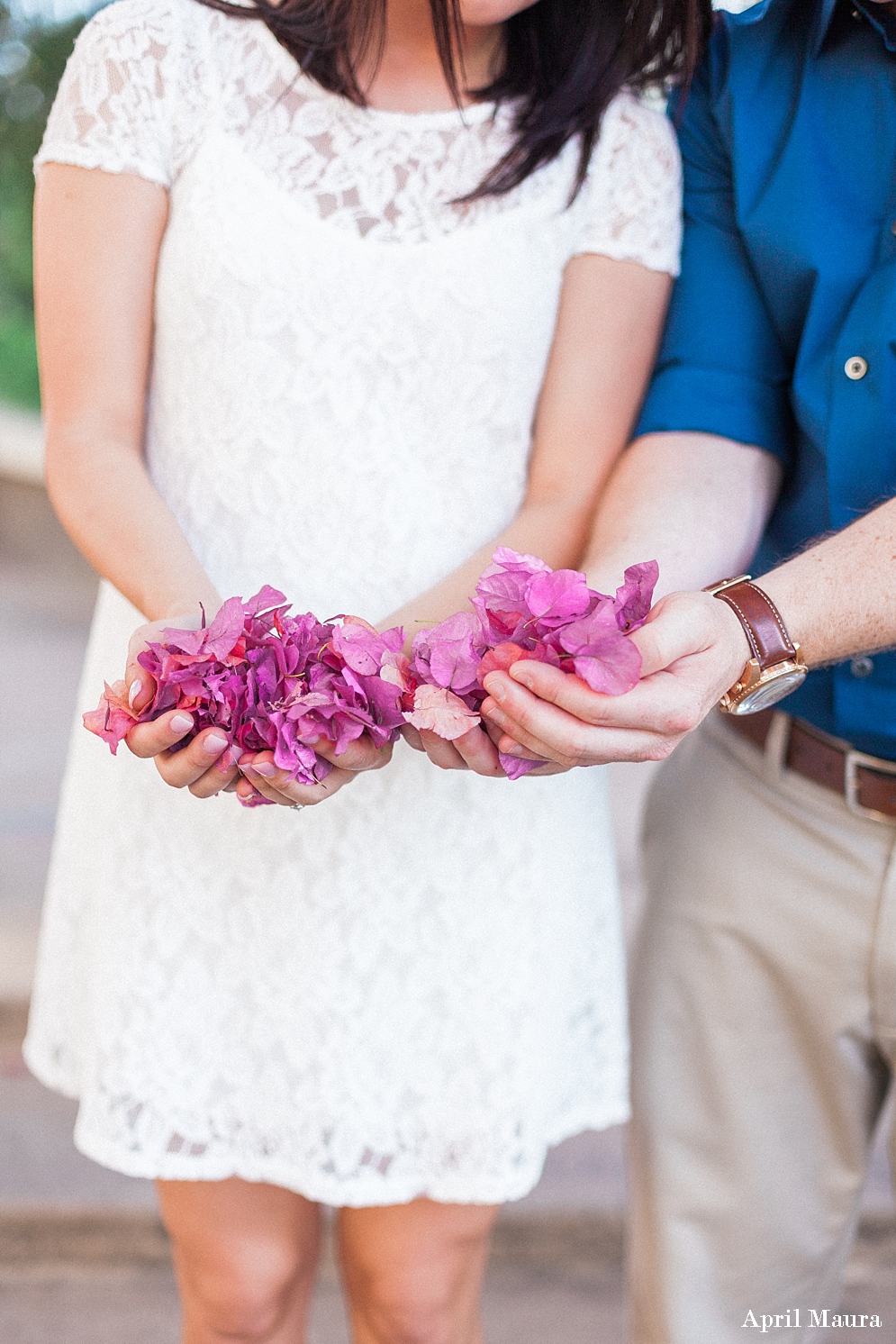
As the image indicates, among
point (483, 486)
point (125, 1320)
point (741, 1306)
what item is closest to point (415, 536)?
point (483, 486)

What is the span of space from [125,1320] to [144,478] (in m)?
1.61

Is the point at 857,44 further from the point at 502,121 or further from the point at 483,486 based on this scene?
the point at 483,486

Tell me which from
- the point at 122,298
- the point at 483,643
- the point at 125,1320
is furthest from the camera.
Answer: the point at 125,1320

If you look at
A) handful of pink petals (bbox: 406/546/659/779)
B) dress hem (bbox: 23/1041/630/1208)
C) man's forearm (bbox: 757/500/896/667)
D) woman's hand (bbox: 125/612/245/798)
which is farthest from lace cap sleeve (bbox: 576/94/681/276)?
dress hem (bbox: 23/1041/630/1208)

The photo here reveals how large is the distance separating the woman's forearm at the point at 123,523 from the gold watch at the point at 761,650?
0.46 meters

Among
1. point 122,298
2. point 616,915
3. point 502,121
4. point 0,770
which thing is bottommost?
point 0,770

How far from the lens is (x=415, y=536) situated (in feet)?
4.04

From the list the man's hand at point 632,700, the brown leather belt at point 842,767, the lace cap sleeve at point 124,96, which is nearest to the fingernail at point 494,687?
the man's hand at point 632,700

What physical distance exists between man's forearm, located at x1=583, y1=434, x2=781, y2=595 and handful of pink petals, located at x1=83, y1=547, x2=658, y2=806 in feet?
0.79

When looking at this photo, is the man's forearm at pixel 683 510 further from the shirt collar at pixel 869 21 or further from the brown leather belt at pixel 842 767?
the shirt collar at pixel 869 21

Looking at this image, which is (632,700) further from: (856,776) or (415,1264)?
(415,1264)

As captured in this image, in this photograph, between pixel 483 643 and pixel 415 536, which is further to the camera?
pixel 415 536

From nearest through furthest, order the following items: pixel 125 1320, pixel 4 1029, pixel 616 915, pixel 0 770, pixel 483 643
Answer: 1. pixel 483 643
2. pixel 616 915
3. pixel 125 1320
4. pixel 4 1029
5. pixel 0 770

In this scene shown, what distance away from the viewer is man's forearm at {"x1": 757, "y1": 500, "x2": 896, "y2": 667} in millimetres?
1113
